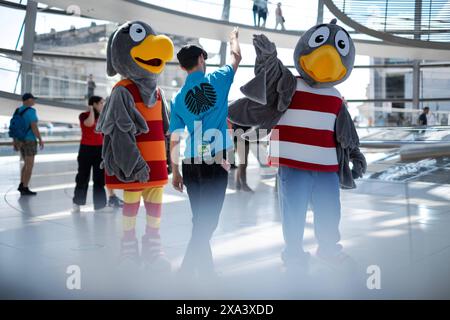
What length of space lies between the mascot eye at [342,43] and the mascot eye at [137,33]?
43.3 inches

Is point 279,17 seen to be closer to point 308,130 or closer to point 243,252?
point 243,252

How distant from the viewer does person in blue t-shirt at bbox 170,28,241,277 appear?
312cm

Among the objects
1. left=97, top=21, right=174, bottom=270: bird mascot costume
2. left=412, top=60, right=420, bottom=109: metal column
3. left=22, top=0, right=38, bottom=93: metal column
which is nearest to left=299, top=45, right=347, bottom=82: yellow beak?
left=97, top=21, right=174, bottom=270: bird mascot costume

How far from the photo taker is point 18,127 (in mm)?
6855

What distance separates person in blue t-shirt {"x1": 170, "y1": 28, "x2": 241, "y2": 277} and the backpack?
4215 millimetres

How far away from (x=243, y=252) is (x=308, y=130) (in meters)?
0.97

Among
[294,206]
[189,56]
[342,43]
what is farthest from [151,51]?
[294,206]

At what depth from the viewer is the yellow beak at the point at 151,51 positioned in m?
3.25

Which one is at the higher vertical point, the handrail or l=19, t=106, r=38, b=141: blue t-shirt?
the handrail

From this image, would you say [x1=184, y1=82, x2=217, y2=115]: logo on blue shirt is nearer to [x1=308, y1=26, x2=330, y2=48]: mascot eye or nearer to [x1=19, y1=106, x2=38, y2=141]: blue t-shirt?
[x1=308, y1=26, x2=330, y2=48]: mascot eye

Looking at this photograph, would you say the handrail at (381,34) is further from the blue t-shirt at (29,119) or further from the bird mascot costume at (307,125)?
the bird mascot costume at (307,125)

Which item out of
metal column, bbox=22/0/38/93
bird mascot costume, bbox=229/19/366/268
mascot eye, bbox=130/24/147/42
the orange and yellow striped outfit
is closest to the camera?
bird mascot costume, bbox=229/19/366/268

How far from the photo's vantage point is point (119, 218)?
201 inches
